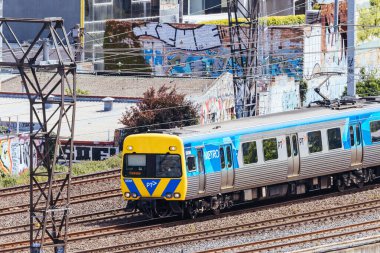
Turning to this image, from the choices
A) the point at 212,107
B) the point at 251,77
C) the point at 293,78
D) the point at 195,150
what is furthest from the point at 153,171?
the point at 293,78

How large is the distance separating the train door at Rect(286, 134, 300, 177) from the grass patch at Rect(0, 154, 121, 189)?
28.6 ft

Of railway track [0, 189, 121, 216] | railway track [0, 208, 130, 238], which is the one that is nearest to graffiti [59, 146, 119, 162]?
railway track [0, 189, 121, 216]

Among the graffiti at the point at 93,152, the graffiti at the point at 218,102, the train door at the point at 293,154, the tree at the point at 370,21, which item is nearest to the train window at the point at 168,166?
the train door at the point at 293,154

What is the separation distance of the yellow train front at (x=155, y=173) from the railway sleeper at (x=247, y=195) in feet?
0.08

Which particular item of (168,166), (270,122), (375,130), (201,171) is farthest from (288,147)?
(168,166)

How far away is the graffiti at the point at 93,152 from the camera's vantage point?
1699 inches

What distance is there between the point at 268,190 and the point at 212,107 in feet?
55.3

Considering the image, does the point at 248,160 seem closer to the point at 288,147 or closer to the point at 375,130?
Answer: the point at 288,147

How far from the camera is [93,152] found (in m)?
43.4

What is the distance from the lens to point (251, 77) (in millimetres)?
40719

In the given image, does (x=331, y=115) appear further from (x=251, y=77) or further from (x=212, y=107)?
(x=212, y=107)

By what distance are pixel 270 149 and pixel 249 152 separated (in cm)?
71

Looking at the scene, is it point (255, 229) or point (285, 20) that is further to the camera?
point (285, 20)

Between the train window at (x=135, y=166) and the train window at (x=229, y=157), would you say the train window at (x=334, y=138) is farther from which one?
the train window at (x=135, y=166)
